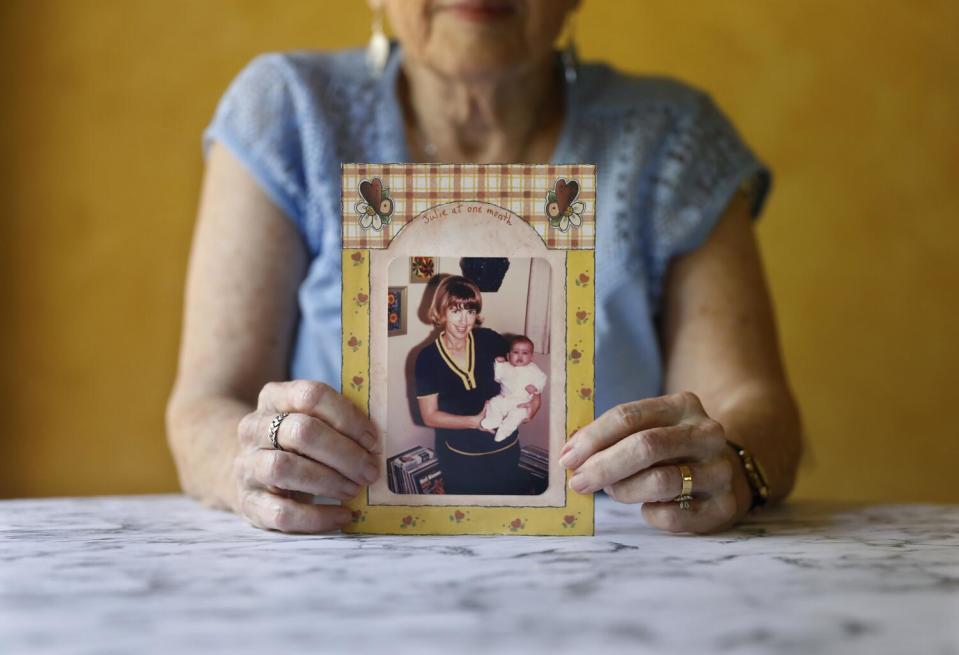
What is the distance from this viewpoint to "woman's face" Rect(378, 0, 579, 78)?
1250 mm

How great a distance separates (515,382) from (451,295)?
88 millimetres

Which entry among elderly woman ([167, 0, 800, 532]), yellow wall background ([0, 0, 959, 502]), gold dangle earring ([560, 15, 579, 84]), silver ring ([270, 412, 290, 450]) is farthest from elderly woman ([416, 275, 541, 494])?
yellow wall background ([0, 0, 959, 502])

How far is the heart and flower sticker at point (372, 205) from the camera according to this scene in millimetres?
838

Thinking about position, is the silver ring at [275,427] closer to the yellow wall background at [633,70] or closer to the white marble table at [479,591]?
the white marble table at [479,591]

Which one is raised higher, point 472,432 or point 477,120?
point 477,120

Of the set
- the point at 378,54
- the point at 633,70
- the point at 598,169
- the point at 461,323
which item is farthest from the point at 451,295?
the point at 633,70

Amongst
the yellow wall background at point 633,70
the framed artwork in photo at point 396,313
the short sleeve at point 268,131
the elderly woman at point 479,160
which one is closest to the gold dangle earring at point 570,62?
the elderly woman at point 479,160


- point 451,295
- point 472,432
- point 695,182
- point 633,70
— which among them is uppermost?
point 633,70

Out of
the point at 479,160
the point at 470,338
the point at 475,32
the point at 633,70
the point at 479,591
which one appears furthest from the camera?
the point at 633,70

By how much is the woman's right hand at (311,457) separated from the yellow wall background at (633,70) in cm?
125

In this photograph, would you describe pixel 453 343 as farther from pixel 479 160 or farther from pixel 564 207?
pixel 479 160

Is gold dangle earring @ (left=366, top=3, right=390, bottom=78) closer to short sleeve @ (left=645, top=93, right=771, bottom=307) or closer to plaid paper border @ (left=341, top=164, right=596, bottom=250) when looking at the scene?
short sleeve @ (left=645, top=93, right=771, bottom=307)

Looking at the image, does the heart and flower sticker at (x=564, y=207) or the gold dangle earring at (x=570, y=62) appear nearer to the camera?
the heart and flower sticker at (x=564, y=207)

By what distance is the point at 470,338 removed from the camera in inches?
32.5
